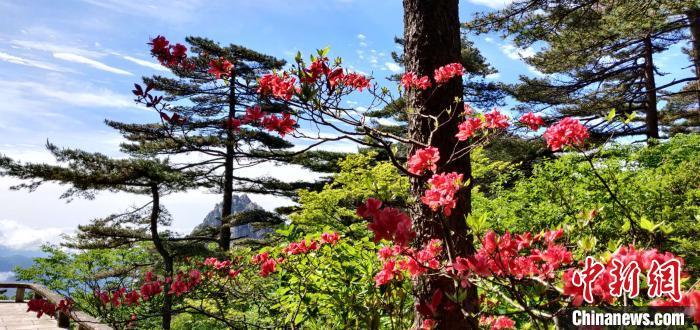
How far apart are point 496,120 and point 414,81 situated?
2.31 feet

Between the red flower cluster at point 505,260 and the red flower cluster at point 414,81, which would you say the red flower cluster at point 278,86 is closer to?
the red flower cluster at point 414,81

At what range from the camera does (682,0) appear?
878cm

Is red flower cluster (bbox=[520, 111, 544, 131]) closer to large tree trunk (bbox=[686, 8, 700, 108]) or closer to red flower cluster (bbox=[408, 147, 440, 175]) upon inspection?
red flower cluster (bbox=[408, 147, 440, 175])

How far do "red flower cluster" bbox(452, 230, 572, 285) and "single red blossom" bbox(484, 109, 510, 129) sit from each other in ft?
3.32

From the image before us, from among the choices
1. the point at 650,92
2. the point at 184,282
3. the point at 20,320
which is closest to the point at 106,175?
the point at 20,320

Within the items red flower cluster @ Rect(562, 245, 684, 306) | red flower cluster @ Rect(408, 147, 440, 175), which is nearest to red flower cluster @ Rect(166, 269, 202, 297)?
red flower cluster @ Rect(408, 147, 440, 175)

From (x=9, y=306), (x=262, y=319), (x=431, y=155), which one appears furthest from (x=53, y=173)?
(x=431, y=155)

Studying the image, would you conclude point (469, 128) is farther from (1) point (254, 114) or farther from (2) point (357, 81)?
(1) point (254, 114)

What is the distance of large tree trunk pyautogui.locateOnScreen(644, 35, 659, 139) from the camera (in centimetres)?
1401

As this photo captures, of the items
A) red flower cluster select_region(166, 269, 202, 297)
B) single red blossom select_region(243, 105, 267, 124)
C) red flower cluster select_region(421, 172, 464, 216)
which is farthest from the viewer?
red flower cluster select_region(166, 269, 202, 297)

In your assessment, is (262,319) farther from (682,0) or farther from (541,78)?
(541,78)

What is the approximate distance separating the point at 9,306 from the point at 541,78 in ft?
52.5

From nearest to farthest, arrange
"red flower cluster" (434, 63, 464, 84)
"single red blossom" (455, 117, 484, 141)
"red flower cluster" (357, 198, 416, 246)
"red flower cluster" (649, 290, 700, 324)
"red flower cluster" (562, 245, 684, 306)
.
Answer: "red flower cluster" (649, 290, 700, 324) → "red flower cluster" (562, 245, 684, 306) → "red flower cluster" (357, 198, 416, 246) → "single red blossom" (455, 117, 484, 141) → "red flower cluster" (434, 63, 464, 84)

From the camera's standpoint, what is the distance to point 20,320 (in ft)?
25.2
